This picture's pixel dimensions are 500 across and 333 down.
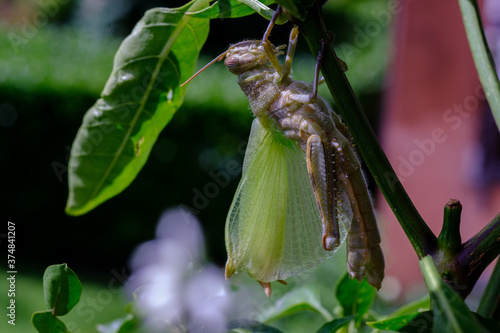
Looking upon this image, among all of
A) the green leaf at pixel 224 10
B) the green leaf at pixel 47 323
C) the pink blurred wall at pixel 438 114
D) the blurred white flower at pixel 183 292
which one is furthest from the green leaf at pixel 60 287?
the pink blurred wall at pixel 438 114

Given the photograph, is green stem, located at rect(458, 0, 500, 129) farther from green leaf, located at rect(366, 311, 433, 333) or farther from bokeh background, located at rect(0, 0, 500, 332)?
bokeh background, located at rect(0, 0, 500, 332)

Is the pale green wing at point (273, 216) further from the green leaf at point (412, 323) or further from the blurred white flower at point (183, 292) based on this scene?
the green leaf at point (412, 323)

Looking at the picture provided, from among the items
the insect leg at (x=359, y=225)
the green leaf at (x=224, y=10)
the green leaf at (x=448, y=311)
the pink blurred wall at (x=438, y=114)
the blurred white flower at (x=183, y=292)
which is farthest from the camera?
the pink blurred wall at (x=438, y=114)

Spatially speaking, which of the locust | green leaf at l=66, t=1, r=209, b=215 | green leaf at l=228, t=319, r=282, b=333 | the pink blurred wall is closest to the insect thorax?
the locust

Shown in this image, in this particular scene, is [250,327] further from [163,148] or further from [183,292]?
[163,148]

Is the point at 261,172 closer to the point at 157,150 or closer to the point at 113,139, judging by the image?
the point at 113,139

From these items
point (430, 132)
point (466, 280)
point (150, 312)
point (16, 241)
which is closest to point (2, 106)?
point (16, 241)

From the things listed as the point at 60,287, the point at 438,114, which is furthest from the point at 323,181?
the point at 438,114
